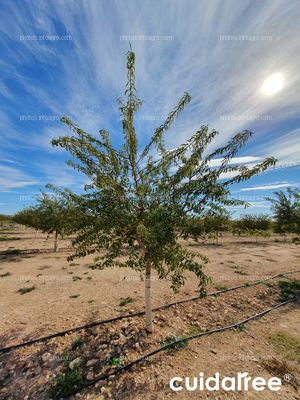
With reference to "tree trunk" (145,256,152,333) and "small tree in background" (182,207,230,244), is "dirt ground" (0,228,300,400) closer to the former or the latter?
"tree trunk" (145,256,152,333)

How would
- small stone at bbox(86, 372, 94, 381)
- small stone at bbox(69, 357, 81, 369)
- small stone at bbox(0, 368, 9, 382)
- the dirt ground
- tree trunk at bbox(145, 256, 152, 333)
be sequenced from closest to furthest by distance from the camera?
the dirt ground < small stone at bbox(86, 372, 94, 381) < small stone at bbox(0, 368, 9, 382) < small stone at bbox(69, 357, 81, 369) < tree trunk at bbox(145, 256, 152, 333)

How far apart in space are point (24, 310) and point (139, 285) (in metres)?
5.05

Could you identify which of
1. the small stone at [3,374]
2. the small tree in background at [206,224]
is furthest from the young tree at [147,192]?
the small stone at [3,374]

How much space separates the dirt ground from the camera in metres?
4.16

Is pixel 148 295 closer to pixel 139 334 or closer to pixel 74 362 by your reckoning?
pixel 139 334

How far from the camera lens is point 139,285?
10.3 meters

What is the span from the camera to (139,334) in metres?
5.76

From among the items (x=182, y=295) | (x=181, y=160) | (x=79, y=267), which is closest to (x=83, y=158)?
(x=181, y=160)

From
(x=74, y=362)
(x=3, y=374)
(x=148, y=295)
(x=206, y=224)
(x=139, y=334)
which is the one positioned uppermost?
(x=206, y=224)

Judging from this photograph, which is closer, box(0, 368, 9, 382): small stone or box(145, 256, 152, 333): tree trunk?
box(0, 368, 9, 382): small stone

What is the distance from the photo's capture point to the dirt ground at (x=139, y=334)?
164 inches

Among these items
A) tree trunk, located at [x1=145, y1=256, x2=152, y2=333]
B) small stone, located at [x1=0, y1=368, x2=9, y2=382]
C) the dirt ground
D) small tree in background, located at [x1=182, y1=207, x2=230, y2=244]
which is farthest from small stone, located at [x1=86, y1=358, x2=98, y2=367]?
small tree in background, located at [x1=182, y1=207, x2=230, y2=244]

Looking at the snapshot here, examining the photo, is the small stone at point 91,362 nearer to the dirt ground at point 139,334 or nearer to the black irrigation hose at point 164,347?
the dirt ground at point 139,334

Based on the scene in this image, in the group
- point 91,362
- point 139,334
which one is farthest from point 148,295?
point 91,362
